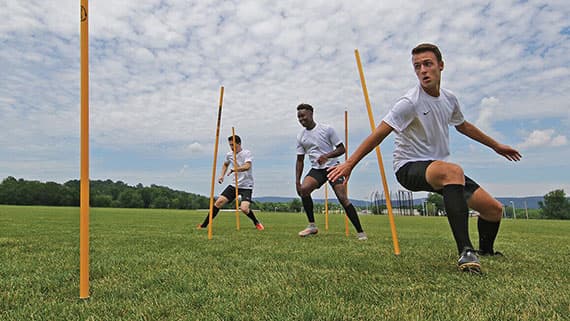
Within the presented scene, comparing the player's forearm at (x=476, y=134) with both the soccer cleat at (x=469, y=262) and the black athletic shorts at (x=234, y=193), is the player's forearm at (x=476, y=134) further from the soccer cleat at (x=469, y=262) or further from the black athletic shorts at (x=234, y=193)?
the black athletic shorts at (x=234, y=193)

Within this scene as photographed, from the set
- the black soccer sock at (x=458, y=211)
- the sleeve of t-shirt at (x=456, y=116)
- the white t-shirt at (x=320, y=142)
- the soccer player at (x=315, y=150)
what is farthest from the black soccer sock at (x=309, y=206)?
the black soccer sock at (x=458, y=211)

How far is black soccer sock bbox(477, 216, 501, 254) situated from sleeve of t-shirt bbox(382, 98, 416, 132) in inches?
63.2

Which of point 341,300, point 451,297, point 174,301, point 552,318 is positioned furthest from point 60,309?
point 552,318

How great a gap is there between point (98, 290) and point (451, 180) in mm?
2980

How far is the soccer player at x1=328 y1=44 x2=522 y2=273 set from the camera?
359cm

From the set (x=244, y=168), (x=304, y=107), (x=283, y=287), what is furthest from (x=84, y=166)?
(x=244, y=168)

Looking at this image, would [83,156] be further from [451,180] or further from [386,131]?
[451,180]

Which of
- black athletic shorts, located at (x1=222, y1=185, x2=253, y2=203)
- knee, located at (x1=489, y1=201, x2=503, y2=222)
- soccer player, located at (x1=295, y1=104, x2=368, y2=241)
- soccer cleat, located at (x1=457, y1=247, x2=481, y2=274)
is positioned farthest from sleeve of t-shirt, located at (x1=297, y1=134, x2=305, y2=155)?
soccer cleat, located at (x1=457, y1=247, x2=481, y2=274)

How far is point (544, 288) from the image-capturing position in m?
2.83

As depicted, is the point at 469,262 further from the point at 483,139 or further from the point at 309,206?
the point at 309,206

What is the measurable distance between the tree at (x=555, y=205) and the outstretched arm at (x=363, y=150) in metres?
82.7

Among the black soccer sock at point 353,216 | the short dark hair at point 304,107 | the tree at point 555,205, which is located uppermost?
the short dark hair at point 304,107

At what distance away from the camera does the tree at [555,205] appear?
7225 centimetres

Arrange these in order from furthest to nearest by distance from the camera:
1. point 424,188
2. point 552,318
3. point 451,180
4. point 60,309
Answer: point 424,188 < point 451,180 < point 60,309 < point 552,318
